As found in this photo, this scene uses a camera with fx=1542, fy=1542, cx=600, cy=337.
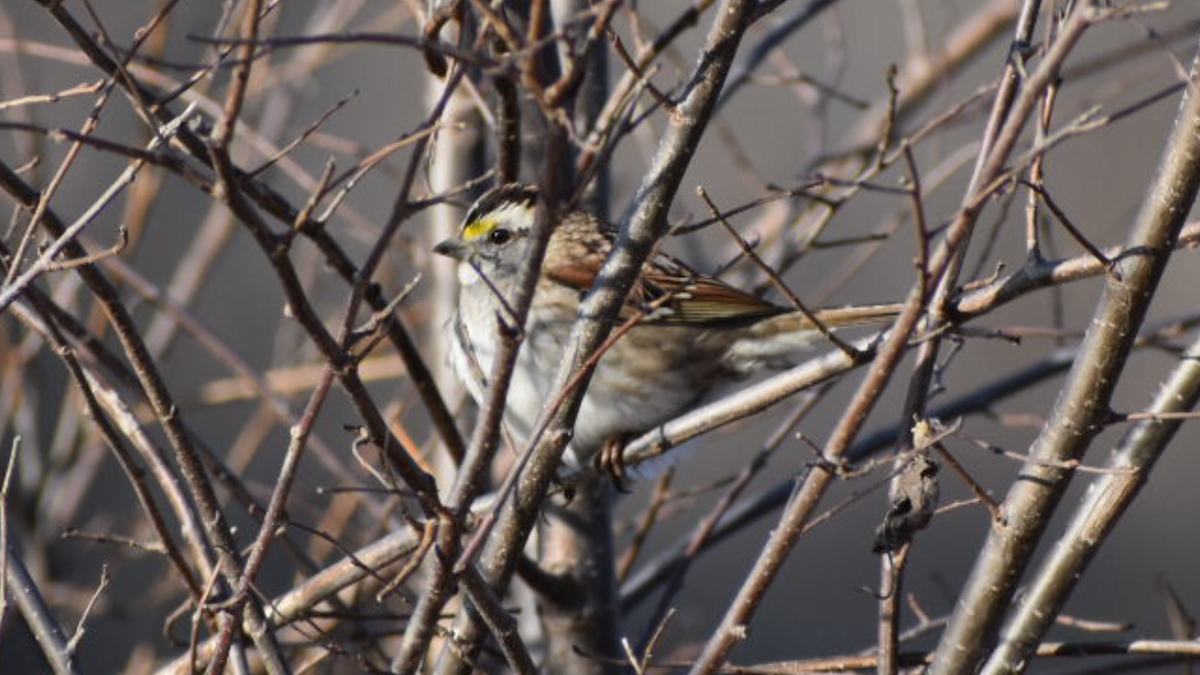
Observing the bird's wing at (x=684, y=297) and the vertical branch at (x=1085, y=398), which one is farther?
the bird's wing at (x=684, y=297)

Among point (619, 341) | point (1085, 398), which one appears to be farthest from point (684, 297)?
point (1085, 398)

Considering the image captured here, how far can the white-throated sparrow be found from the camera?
4.82 metres

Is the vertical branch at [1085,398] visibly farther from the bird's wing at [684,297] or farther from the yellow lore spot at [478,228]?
the yellow lore spot at [478,228]

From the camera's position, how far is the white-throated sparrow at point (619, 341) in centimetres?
482

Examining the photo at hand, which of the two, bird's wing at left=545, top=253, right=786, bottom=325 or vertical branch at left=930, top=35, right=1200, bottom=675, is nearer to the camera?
vertical branch at left=930, top=35, right=1200, bottom=675

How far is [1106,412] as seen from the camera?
286 cm

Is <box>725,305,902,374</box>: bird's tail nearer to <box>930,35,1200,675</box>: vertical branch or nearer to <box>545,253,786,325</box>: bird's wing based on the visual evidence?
<box>545,253,786,325</box>: bird's wing

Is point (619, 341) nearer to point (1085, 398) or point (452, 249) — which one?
point (452, 249)

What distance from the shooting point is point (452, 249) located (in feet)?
16.1

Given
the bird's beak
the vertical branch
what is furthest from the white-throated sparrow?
the vertical branch

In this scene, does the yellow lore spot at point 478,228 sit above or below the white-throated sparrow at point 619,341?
above

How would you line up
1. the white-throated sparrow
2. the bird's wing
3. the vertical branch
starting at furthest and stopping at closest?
the bird's wing < the white-throated sparrow < the vertical branch

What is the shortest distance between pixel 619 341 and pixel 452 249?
2.01 ft

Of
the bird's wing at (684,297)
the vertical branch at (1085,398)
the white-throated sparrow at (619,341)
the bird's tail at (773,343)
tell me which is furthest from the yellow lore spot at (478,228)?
the vertical branch at (1085,398)
